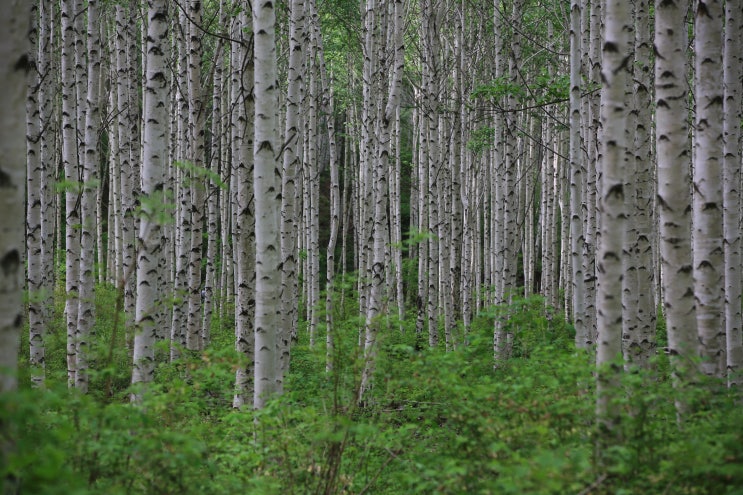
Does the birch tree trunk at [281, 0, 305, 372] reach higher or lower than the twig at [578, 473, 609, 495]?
higher

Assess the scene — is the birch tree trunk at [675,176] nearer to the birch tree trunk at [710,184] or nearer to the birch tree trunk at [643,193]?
the birch tree trunk at [710,184]

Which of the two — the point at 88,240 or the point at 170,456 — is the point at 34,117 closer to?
the point at 88,240

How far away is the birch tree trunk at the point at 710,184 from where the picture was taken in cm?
454

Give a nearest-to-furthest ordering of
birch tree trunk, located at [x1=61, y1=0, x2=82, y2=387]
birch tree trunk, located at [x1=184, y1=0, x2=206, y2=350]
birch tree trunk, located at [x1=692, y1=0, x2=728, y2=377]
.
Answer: birch tree trunk, located at [x1=692, y1=0, x2=728, y2=377], birch tree trunk, located at [x1=61, y1=0, x2=82, y2=387], birch tree trunk, located at [x1=184, y1=0, x2=206, y2=350]

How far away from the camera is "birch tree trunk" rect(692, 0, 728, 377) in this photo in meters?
4.54

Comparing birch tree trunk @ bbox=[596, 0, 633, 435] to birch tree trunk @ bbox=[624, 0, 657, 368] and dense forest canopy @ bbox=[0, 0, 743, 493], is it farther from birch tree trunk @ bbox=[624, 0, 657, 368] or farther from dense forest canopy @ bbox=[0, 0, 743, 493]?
birch tree trunk @ bbox=[624, 0, 657, 368]

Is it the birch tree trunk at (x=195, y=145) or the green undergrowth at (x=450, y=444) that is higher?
the birch tree trunk at (x=195, y=145)

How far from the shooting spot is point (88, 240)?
24.6ft

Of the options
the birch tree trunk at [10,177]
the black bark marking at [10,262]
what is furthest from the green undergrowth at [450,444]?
the black bark marking at [10,262]

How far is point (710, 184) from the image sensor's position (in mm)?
4570

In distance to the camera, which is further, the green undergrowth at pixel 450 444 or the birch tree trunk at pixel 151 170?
the birch tree trunk at pixel 151 170

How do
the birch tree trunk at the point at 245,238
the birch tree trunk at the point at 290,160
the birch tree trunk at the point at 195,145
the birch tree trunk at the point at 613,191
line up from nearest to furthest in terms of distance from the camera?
the birch tree trunk at the point at 613,191 < the birch tree trunk at the point at 245,238 < the birch tree trunk at the point at 290,160 < the birch tree trunk at the point at 195,145

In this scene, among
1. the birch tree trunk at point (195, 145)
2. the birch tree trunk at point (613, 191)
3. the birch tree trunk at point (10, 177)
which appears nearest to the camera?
the birch tree trunk at point (10, 177)

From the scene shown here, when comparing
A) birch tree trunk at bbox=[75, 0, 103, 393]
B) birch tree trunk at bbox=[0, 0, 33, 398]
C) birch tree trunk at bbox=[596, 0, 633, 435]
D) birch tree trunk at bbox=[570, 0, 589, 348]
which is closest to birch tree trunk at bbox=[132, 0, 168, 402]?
birch tree trunk at bbox=[75, 0, 103, 393]
